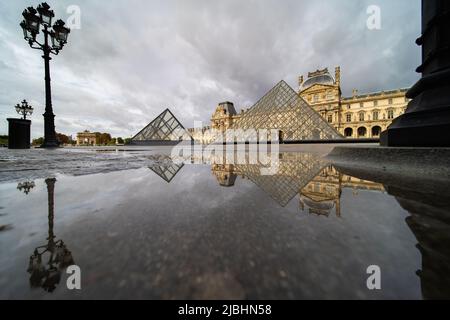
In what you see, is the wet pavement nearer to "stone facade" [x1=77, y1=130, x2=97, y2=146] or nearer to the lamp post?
the lamp post

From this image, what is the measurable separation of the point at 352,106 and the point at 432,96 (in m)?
39.3

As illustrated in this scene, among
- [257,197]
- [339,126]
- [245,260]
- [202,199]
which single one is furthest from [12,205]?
[339,126]

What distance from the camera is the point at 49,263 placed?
0.69 meters

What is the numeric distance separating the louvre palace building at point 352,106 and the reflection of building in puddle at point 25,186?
29.7 m

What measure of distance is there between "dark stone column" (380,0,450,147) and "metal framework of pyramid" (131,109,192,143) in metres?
26.0

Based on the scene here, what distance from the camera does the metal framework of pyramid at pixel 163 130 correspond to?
26594 mm

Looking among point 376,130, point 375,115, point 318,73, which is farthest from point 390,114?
point 318,73

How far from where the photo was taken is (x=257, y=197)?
1.62m

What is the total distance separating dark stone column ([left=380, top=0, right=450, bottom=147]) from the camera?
2652 mm

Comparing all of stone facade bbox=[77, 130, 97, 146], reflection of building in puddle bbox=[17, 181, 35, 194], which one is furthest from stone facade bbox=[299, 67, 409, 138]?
stone facade bbox=[77, 130, 97, 146]

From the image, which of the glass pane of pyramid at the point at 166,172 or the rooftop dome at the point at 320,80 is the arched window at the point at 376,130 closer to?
the rooftop dome at the point at 320,80

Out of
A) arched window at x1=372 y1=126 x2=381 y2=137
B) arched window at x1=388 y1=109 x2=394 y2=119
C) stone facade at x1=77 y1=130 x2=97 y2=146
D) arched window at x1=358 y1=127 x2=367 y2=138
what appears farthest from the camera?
stone facade at x1=77 y1=130 x2=97 y2=146

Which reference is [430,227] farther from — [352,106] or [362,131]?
[362,131]

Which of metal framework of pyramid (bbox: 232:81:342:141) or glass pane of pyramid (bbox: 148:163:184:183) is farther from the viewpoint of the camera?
metal framework of pyramid (bbox: 232:81:342:141)
